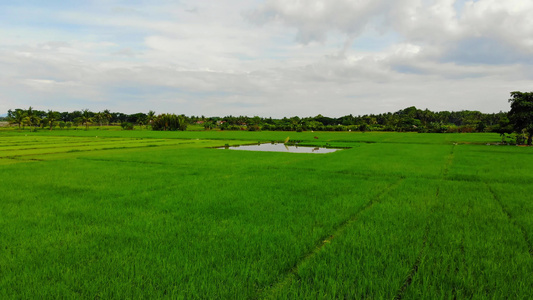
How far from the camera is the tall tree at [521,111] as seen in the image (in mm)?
24219

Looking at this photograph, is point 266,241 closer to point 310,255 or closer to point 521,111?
point 310,255

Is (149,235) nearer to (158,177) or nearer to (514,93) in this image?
(158,177)

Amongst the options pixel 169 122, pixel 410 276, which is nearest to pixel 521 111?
pixel 410 276

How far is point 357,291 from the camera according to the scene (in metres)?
3.49

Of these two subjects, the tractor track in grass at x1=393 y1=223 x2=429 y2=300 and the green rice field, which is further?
the green rice field

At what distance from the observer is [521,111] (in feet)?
80.8

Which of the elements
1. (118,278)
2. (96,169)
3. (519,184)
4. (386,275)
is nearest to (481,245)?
(386,275)

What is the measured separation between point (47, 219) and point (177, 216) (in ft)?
8.75

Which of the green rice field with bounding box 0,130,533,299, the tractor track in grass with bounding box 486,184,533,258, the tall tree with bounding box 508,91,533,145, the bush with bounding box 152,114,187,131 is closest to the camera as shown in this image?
the green rice field with bounding box 0,130,533,299

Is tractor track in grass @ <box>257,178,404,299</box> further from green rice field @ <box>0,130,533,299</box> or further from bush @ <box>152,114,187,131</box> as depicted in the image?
bush @ <box>152,114,187,131</box>

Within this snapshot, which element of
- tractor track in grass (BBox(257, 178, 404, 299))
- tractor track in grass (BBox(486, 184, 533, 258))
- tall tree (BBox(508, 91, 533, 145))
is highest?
tall tree (BBox(508, 91, 533, 145))

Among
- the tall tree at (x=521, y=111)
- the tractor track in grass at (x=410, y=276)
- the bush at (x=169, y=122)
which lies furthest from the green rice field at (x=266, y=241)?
the bush at (x=169, y=122)

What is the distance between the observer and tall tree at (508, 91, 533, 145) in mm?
24219

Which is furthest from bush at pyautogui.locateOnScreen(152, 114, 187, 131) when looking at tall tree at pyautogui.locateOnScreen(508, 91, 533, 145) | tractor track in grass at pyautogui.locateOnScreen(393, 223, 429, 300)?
tractor track in grass at pyautogui.locateOnScreen(393, 223, 429, 300)
